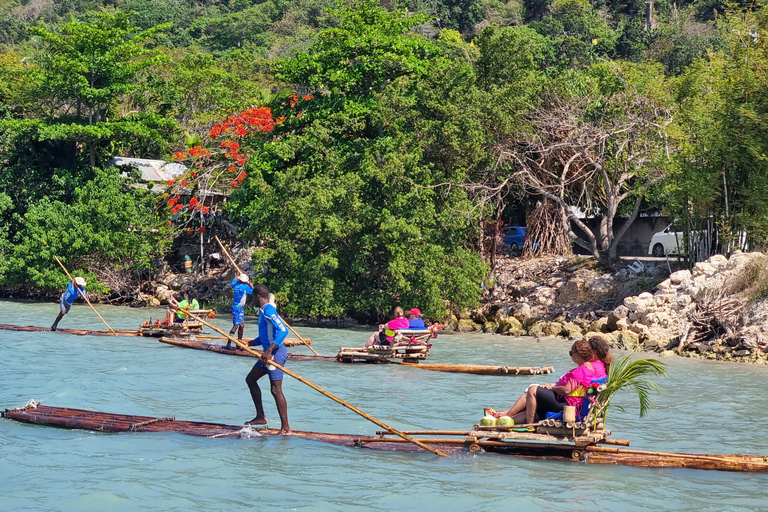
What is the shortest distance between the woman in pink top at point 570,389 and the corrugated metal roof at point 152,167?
80.5ft

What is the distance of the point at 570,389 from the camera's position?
9.38 meters

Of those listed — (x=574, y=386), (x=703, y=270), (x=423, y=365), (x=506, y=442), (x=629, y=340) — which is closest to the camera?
(x=574, y=386)

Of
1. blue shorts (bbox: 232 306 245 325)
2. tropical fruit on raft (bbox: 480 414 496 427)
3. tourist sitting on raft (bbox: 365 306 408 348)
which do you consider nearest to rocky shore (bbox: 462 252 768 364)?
tourist sitting on raft (bbox: 365 306 408 348)

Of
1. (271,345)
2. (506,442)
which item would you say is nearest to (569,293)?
(506,442)

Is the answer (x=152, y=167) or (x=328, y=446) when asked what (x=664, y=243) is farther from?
(x=328, y=446)

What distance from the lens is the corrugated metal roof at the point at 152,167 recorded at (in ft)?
105

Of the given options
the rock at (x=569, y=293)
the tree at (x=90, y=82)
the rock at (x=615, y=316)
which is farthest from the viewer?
the tree at (x=90, y=82)

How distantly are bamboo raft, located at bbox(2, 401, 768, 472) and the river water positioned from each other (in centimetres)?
13

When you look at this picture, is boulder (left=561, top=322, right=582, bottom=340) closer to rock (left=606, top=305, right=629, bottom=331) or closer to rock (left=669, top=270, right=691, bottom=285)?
rock (left=606, top=305, right=629, bottom=331)

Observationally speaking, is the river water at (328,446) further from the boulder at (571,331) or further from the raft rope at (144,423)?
the boulder at (571,331)

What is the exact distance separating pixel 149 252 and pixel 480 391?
62.3 feet

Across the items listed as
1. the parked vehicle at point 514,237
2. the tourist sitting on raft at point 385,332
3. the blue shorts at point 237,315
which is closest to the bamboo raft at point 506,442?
the blue shorts at point 237,315

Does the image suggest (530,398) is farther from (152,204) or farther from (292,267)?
(152,204)

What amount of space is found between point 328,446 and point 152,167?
24.7 meters
